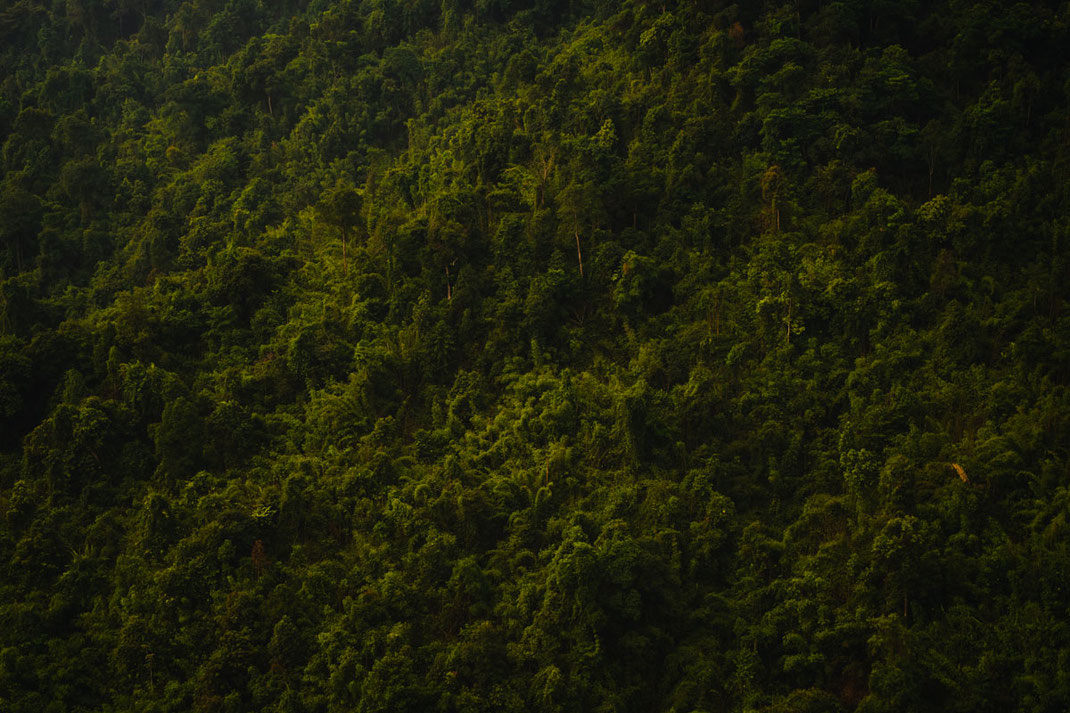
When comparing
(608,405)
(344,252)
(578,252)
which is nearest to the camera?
(608,405)

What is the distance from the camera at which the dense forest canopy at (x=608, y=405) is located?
16391 millimetres

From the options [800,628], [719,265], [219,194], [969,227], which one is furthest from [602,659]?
[219,194]

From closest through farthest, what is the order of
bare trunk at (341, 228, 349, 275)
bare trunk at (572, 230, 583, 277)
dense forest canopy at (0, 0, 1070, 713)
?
dense forest canopy at (0, 0, 1070, 713) < bare trunk at (572, 230, 583, 277) < bare trunk at (341, 228, 349, 275)

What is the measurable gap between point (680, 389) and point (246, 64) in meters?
22.3

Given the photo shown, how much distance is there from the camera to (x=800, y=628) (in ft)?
53.7

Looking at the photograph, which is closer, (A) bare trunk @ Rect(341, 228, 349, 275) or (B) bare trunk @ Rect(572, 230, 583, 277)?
(B) bare trunk @ Rect(572, 230, 583, 277)

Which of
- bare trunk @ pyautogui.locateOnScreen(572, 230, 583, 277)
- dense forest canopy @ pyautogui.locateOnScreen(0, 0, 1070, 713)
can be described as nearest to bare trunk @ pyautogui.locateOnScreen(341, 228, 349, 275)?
dense forest canopy @ pyautogui.locateOnScreen(0, 0, 1070, 713)

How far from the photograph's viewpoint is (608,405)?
67.3 ft

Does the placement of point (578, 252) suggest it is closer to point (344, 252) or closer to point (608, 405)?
point (608, 405)

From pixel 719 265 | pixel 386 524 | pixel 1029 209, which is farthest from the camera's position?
pixel 719 265

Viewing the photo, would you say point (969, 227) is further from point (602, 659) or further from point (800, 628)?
point (602, 659)

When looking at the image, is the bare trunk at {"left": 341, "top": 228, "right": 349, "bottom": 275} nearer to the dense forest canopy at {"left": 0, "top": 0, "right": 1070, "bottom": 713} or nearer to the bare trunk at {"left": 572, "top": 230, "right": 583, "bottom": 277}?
the dense forest canopy at {"left": 0, "top": 0, "right": 1070, "bottom": 713}

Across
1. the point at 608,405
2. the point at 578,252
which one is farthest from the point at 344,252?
the point at 608,405

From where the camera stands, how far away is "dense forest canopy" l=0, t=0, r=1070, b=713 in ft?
53.8
